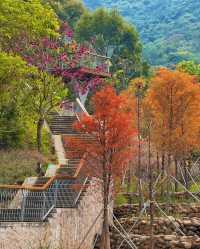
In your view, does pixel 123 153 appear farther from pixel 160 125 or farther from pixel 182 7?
pixel 182 7

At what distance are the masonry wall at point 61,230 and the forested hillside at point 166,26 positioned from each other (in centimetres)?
8377

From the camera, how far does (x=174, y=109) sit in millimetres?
35031

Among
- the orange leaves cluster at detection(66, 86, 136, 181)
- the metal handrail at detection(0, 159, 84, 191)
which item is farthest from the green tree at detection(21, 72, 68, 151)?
the orange leaves cluster at detection(66, 86, 136, 181)

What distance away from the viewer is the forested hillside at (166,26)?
383ft

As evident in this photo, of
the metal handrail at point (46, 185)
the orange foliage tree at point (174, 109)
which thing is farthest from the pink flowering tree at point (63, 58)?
the metal handrail at point (46, 185)

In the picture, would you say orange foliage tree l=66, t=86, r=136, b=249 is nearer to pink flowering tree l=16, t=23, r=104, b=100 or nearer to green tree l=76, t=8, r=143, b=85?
pink flowering tree l=16, t=23, r=104, b=100

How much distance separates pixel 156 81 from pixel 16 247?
1549 centimetres

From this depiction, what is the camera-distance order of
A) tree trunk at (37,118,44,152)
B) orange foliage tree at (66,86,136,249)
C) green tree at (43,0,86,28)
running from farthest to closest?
1. green tree at (43,0,86,28)
2. tree trunk at (37,118,44,152)
3. orange foliage tree at (66,86,136,249)

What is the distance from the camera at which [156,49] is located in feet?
Answer: 395

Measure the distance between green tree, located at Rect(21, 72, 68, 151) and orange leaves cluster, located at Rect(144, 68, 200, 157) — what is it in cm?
510

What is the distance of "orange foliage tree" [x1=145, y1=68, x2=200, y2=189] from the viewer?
34.9 meters

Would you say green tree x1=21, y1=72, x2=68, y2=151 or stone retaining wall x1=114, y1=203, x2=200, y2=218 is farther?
green tree x1=21, y1=72, x2=68, y2=151

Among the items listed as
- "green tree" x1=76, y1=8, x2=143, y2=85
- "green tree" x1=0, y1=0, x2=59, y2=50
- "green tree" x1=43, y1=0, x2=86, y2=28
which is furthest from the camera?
"green tree" x1=43, y1=0, x2=86, y2=28

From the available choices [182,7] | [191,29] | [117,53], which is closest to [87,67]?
[117,53]
